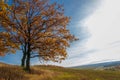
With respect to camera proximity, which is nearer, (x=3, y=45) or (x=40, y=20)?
(x=3, y=45)

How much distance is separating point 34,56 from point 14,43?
13.0 feet

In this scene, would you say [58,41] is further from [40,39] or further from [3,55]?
[3,55]

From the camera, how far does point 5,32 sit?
99.9 feet

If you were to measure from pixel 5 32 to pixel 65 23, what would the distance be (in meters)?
8.93

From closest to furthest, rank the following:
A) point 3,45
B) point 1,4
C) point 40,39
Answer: point 1,4, point 3,45, point 40,39

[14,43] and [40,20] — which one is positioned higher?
[40,20]

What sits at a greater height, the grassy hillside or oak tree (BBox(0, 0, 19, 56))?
oak tree (BBox(0, 0, 19, 56))

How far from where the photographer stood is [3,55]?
1214 inches

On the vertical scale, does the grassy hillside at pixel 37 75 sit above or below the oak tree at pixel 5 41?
below

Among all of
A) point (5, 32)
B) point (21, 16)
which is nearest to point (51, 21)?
point (21, 16)

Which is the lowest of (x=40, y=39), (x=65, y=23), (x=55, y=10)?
(x=40, y=39)

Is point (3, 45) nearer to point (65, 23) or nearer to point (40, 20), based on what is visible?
point (40, 20)

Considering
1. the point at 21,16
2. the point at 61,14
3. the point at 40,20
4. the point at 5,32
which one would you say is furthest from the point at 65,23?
the point at 5,32

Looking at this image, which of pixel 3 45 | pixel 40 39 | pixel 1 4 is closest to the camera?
pixel 1 4
